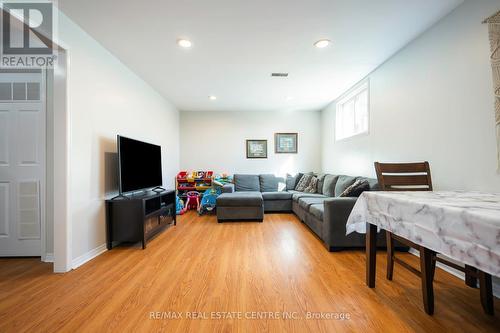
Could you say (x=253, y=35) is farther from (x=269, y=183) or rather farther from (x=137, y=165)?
(x=269, y=183)

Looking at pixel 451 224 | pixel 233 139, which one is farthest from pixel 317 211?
pixel 233 139

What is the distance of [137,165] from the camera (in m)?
2.71

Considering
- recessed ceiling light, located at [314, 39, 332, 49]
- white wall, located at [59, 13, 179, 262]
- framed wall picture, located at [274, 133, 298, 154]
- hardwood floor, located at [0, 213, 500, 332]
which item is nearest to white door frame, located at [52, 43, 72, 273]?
white wall, located at [59, 13, 179, 262]

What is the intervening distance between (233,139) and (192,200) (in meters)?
1.83

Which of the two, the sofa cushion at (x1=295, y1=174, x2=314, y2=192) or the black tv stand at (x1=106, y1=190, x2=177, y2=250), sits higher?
the sofa cushion at (x1=295, y1=174, x2=314, y2=192)

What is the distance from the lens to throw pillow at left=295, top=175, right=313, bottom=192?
4.39m

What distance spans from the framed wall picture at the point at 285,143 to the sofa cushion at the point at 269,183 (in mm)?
752

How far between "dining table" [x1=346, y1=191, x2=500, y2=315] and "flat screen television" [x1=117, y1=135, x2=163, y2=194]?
258cm

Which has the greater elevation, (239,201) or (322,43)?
(322,43)

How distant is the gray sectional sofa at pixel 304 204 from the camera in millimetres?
2299

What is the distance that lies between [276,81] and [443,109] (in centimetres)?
218

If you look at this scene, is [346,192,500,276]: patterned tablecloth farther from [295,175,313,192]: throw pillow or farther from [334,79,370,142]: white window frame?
[295,175,313,192]: throw pillow

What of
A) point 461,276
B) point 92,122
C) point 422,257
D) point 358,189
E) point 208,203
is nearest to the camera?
point 422,257

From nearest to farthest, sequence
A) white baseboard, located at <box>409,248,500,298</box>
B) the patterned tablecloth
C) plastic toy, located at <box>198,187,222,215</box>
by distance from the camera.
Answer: the patterned tablecloth
white baseboard, located at <box>409,248,500,298</box>
plastic toy, located at <box>198,187,222,215</box>
